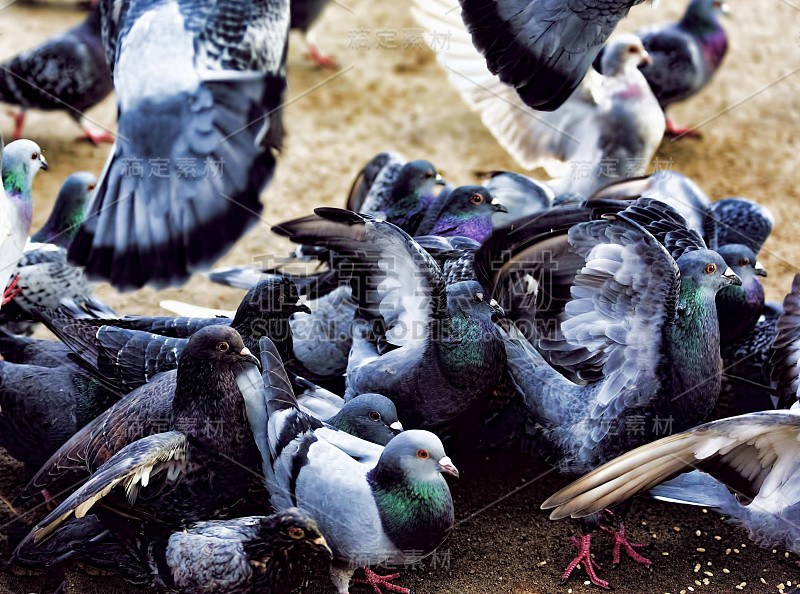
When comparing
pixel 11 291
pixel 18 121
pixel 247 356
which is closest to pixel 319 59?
pixel 18 121

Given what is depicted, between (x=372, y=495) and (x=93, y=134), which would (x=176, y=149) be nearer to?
(x=372, y=495)

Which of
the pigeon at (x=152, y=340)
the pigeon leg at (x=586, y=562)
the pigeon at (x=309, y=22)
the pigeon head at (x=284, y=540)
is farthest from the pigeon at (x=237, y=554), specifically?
the pigeon at (x=309, y=22)

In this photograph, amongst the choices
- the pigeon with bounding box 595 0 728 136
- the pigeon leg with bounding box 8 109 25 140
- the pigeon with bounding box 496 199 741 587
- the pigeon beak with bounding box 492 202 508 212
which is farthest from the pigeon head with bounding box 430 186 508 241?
the pigeon leg with bounding box 8 109 25 140

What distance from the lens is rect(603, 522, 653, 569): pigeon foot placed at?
136 inches

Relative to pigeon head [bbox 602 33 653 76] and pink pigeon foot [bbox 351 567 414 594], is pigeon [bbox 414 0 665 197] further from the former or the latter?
pink pigeon foot [bbox 351 567 414 594]

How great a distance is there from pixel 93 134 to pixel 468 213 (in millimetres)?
3394

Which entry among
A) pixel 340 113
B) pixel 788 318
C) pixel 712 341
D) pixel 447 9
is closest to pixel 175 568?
pixel 712 341

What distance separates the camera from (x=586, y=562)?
3418 millimetres

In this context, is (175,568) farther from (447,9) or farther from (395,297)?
(447,9)

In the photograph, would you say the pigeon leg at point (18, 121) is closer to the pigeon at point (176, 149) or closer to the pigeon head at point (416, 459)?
A: the pigeon at point (176, 149)

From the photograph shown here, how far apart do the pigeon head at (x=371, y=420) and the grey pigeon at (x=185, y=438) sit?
352 millimetres

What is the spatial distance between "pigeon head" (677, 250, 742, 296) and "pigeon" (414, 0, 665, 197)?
1.76m

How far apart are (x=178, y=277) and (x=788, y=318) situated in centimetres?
259

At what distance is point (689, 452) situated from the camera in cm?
304
